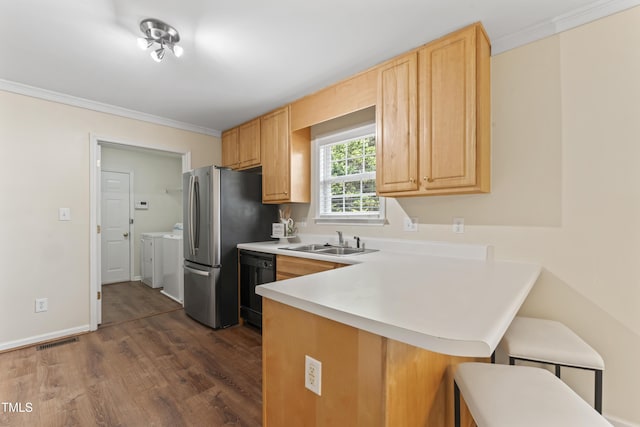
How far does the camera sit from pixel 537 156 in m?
1.91

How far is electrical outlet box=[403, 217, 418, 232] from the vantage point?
8.04ft

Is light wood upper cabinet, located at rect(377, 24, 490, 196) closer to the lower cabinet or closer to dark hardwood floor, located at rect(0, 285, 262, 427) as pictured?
the lower cabinet

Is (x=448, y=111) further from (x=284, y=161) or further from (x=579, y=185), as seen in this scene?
(x=284, y=161)

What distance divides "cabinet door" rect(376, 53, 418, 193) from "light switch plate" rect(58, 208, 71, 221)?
124 inches

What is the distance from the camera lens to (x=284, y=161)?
3.20 meters

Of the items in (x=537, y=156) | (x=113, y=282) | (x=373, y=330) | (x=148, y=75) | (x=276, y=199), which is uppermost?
(x=148, y=75)

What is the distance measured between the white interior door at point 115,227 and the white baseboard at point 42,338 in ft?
7.79

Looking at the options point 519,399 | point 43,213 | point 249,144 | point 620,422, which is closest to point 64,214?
point 43,213

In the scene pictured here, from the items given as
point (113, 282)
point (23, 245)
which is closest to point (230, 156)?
point (23, 245)

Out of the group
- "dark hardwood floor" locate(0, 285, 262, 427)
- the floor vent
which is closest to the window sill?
"dark hardwood floor" locate(0, 285, 262, 427)

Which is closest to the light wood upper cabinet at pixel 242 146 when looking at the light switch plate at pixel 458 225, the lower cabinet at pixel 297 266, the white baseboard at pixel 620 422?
the lower cabinet at pixel 297 266

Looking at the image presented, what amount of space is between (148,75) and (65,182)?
149 cm

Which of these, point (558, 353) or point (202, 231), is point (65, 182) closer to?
point (202, 231)

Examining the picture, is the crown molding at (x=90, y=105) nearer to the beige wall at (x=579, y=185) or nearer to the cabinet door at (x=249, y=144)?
the cabinet door at (x=249, y=144)
